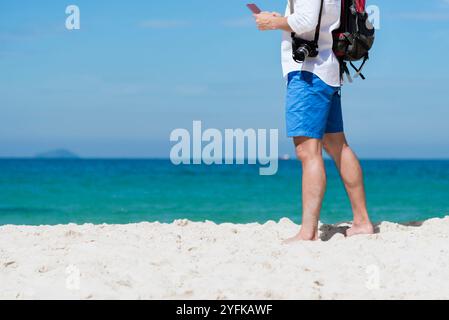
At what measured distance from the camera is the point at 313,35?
172 inches

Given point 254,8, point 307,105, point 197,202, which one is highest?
point 254,8

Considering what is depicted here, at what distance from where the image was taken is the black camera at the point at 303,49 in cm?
431

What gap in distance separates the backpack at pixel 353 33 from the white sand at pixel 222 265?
1.21 metres

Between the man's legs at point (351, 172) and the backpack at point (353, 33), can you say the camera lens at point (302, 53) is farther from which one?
the man's legs at point (351, 172)

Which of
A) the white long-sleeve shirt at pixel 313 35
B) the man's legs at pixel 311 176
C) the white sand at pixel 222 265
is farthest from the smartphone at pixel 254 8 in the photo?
the white sand at pixel 222 265

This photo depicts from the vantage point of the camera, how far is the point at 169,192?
2464 centimetres

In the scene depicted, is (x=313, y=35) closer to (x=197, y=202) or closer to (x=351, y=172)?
(x=351, y=172)

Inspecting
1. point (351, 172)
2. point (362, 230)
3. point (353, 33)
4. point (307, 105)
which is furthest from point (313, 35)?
point (362, 230)

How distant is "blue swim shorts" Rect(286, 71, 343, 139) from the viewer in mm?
4379

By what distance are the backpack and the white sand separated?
1.21 metres

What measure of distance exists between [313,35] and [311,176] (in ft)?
2.89

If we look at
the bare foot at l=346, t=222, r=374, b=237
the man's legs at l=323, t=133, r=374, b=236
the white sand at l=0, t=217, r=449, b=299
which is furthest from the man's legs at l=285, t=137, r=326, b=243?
the bare foot at l=346, t=222, r=374, b=237
